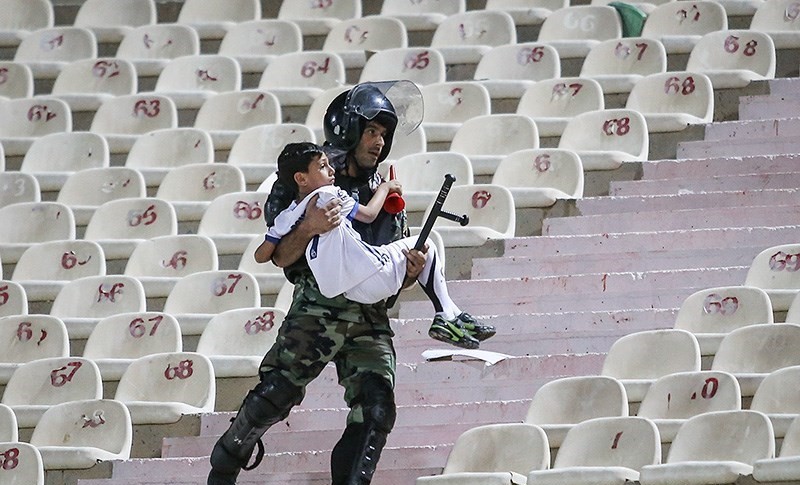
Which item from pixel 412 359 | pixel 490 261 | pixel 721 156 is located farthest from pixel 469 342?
pixel 721 156

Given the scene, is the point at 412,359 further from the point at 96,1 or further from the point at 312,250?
the point at 96,1

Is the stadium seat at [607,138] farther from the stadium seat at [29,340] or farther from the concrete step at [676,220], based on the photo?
the stadium seat at [29,340]

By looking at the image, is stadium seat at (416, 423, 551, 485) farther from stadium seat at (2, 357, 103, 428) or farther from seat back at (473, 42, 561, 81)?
Result: seat back at (473, 42, 561, 81)

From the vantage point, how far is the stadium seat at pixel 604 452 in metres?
5.62

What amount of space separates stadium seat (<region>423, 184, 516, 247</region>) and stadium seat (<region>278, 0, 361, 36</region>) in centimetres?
292

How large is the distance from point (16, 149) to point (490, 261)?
3279 millimetres

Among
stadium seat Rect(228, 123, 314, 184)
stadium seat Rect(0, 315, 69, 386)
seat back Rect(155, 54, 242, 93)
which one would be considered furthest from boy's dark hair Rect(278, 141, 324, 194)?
seat back Rect(155, 54, 242, 93)

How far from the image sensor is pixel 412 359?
282 inches

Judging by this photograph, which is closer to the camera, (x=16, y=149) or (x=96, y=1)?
(x=16, y=149)

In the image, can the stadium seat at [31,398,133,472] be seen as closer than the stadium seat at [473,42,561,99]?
Yes

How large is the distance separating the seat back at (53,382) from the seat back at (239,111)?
249 centimetres

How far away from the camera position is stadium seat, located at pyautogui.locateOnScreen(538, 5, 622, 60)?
32.0 feet

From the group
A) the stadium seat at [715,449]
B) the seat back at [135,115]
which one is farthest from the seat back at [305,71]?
the stadium seat at [715,449]

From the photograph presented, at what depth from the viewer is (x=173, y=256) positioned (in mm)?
8250
